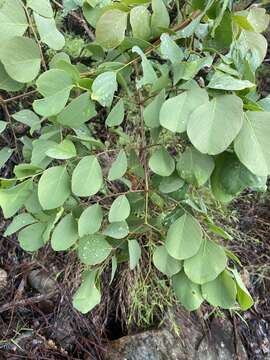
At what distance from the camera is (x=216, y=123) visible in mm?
405

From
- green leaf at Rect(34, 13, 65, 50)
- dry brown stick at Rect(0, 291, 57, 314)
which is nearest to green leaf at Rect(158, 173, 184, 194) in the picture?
green leaf at Rect(34, 13, 65, 50)

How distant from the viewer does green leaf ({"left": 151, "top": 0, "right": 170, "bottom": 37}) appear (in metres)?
0.50

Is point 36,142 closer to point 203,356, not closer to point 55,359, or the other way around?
point 55,359

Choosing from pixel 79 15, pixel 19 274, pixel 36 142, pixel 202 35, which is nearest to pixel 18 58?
pixel 36 142

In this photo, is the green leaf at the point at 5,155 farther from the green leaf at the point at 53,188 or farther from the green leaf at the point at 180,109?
the green leaf at the point at 180,109

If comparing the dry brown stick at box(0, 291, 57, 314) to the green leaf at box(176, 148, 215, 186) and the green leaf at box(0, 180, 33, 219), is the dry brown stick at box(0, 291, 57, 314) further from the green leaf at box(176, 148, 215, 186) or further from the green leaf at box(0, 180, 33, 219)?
the green leaf at box(176, 148, 215, 186)

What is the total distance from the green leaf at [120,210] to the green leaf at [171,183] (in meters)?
0.05

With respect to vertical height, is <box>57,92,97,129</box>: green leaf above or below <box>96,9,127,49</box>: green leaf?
below

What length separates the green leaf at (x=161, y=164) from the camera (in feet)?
1.64

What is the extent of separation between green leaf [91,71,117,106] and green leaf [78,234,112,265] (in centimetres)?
19

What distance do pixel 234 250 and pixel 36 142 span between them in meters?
1.20

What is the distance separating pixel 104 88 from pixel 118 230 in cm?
19

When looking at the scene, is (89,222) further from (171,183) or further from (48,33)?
(48,33)

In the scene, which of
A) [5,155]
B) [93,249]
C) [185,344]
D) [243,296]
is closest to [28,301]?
[185,344]
